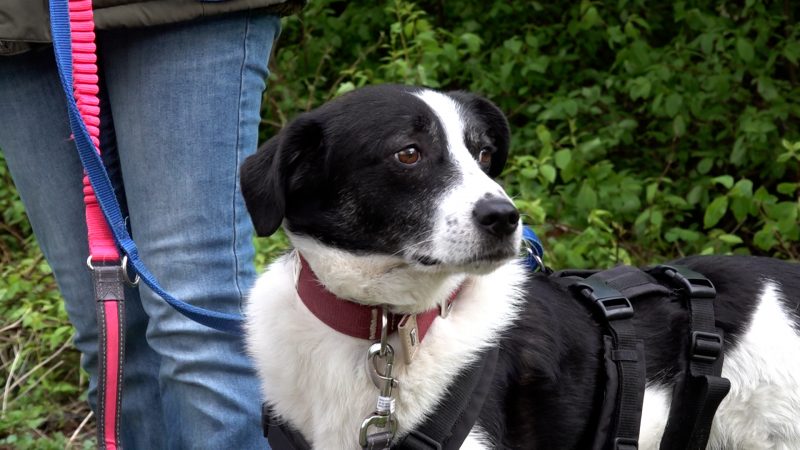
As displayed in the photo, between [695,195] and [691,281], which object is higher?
[691,281]

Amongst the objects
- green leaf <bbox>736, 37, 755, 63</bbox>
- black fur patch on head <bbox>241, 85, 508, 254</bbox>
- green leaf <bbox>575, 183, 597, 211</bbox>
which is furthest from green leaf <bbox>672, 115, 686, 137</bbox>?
black fur patch on head <bbox>241, 85, 508, 254</bbox>

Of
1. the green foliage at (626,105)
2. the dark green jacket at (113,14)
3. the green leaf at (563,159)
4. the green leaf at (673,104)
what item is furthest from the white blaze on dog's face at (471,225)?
the green leaf at (673,104)

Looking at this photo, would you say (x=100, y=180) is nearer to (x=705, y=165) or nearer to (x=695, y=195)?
(x=695, y=195)

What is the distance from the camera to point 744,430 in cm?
238

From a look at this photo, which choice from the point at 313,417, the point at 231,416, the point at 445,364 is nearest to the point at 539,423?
the point at 445,364

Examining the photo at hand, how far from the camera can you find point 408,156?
7.34 feet

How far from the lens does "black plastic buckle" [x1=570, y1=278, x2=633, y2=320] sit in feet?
7.54

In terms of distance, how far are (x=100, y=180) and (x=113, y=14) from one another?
0.39 meters

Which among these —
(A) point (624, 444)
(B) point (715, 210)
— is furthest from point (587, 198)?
(A) point (624, 444)

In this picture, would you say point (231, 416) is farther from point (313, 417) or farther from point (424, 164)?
point (424, 164)

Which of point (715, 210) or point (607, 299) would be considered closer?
point (607, 299)

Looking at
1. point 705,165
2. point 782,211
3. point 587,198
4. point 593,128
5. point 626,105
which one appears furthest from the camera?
point 626,105

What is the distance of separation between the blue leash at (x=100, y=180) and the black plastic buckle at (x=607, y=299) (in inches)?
34.8

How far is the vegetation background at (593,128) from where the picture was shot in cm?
444
